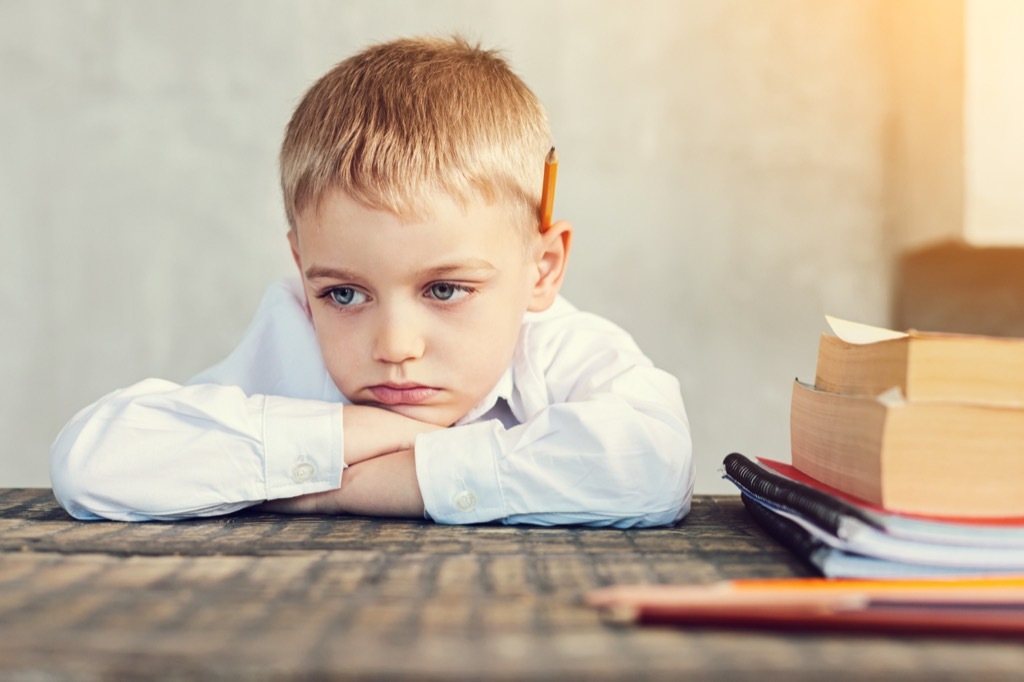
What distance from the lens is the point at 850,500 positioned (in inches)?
25.9

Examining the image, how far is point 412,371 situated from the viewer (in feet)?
3.38

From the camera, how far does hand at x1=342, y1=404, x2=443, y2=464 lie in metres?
0.95

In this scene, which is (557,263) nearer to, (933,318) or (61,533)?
(61,533)

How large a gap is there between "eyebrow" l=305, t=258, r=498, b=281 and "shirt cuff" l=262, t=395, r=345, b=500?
159mm

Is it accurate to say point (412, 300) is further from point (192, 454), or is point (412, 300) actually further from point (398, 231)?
point (192, 454)

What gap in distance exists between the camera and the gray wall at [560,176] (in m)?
2.57

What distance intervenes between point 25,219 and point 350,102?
1.85 m

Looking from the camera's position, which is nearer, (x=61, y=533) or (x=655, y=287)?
(x=61, y=533)

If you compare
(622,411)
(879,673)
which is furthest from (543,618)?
(622,411)

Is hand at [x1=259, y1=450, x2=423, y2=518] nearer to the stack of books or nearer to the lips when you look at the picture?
the lips

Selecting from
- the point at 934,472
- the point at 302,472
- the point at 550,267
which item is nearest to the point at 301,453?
the point at 302,472

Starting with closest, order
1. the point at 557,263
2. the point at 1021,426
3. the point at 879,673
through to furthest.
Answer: the point at 879,673, the point at 1021,426, the point at 557,263

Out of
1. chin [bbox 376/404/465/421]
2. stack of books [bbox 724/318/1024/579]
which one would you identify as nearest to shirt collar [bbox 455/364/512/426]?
chin [bbox 376/404/465/421]

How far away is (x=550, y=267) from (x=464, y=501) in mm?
444
